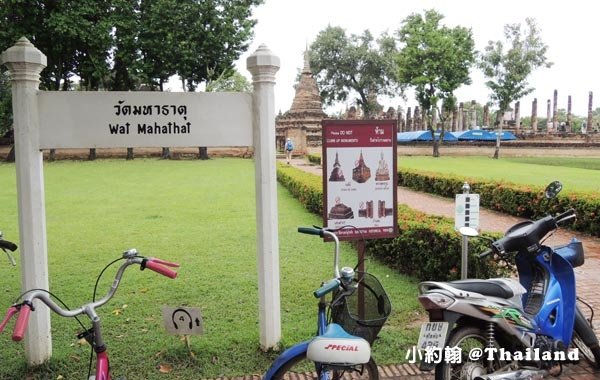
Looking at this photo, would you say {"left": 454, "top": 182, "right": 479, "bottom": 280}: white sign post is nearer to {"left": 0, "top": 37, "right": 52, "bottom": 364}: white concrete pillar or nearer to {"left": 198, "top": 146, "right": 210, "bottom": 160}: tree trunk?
{"left": 0, "top": 37, "right": 52, "bottom": 364}: white concrete pillar

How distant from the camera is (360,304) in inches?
115

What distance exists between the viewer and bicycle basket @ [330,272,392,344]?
2.68 metres

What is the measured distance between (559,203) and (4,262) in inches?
366

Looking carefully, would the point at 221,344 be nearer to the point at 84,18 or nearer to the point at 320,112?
the point at 84,18

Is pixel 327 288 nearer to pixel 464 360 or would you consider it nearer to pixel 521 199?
pixel 464 360

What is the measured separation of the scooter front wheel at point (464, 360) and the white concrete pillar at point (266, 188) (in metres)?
1.43

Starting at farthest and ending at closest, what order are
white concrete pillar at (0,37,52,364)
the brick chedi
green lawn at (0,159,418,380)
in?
1. the brick chedi
2. green lawn at (0,159,418,380)
3. white concrete pillar at (0,37,52,364)

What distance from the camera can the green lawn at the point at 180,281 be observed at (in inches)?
152

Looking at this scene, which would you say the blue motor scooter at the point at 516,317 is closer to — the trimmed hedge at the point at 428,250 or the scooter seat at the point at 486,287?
the scooter seat at the point at 486,287

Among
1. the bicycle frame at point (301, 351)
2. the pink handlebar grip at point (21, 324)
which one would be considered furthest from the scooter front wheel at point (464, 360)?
the pink handlebar grip at point (21, 324)

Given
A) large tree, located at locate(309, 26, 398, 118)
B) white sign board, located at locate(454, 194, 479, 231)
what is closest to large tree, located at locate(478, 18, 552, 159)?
large tree, located at locate(309, 26, 398, 118)

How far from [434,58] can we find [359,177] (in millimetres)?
31103

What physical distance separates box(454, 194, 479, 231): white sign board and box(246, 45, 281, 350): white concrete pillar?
1.62 metres

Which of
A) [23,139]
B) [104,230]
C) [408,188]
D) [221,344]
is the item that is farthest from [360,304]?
[408,188]
